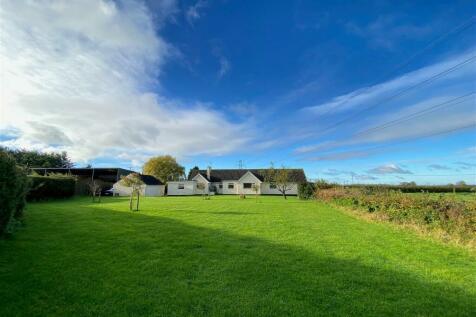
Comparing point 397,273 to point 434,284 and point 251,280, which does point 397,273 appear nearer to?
point 434,284

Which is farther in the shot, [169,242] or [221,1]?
[221,1]

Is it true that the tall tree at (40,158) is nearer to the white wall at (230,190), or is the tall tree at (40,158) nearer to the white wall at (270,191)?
the white wall at (230,190)

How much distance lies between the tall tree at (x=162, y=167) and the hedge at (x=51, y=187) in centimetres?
2829

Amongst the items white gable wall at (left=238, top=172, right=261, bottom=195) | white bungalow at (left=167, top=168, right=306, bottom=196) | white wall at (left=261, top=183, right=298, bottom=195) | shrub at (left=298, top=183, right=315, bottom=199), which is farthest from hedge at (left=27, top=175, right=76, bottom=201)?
white wall at (left=261, top=183, right=298, bottom=195)

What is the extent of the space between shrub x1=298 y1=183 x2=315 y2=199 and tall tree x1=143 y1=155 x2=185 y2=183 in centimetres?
3202

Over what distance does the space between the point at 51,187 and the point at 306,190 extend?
27149 mm

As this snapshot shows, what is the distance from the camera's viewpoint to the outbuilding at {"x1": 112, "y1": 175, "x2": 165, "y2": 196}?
141ft

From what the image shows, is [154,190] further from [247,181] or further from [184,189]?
[247,181]

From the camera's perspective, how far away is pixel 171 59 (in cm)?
1421

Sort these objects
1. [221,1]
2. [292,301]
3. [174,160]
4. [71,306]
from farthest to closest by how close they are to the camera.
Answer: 1. [174,160]
2. [221,1]
3. [292,301]
4. [71,306]

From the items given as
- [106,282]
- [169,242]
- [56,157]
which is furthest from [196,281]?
[56,157]

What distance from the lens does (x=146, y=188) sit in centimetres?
4366

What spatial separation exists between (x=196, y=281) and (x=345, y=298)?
264cm

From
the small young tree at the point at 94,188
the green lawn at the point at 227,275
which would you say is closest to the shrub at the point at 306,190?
the small young tree at the point at 94,188
